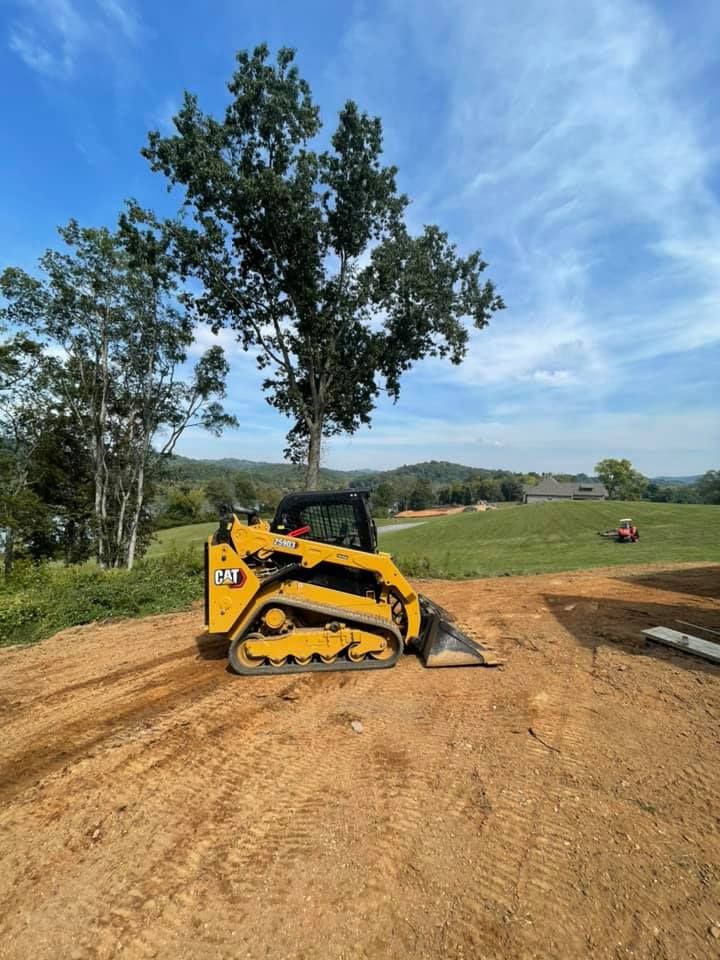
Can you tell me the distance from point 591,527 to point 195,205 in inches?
1261

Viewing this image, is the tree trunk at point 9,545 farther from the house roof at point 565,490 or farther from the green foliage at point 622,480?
the green foliage at point 622,480

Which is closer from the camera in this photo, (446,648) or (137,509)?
(446,648)

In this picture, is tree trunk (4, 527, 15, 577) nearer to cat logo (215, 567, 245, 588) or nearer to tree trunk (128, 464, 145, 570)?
tree trunk (128, 464, 145, 570)

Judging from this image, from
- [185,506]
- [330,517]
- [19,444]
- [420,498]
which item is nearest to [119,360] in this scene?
[19,444]

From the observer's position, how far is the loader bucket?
5.61 meters

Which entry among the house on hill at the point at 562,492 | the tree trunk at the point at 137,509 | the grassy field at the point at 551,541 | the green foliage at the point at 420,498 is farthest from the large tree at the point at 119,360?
the green foliage at the point at 420,498

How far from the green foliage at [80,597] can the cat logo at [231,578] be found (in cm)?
433

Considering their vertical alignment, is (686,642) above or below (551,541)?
above

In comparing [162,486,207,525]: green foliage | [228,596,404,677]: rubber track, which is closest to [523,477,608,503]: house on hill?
[162,486,207,525]: green foliage

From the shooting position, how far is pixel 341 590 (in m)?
5.84

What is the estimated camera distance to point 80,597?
8.95 metres

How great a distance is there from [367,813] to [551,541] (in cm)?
2909

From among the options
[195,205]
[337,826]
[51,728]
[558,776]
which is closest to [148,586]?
[51,728]

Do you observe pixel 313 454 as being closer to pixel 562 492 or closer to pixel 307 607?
pixel 307 607
